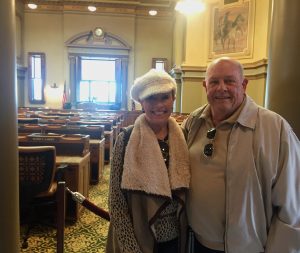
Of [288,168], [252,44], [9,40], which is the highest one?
[252,44]

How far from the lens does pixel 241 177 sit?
1.34 m

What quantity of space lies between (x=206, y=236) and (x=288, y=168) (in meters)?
0.48

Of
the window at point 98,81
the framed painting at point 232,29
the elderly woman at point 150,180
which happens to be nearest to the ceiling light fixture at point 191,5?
the framed painting at point 232,29

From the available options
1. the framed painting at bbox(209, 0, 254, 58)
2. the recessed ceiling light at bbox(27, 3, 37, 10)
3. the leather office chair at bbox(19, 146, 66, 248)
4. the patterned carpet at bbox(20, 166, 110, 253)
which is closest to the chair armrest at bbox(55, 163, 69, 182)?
the leather office chair at bbox(19, 146, 66, 248)

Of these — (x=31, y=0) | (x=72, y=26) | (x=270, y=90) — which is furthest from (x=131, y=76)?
(x=270, y=90)

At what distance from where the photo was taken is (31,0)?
549 inches

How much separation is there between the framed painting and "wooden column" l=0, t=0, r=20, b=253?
26.7 ft

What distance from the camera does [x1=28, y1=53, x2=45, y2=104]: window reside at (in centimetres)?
1439

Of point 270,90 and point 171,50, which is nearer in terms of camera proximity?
point 270,90

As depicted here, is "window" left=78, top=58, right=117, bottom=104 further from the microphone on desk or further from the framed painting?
the microphone on desk

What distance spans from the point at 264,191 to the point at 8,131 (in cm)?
120

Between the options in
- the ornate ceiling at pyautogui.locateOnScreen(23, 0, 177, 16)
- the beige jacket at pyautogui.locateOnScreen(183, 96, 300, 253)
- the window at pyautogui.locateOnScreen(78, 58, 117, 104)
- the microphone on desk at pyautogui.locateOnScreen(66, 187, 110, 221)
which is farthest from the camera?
the window at pyautogui.locateOnScreen(78, 58, 117, 104)

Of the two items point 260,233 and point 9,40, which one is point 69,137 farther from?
point 260,233

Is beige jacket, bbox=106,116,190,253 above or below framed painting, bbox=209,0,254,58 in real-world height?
below
